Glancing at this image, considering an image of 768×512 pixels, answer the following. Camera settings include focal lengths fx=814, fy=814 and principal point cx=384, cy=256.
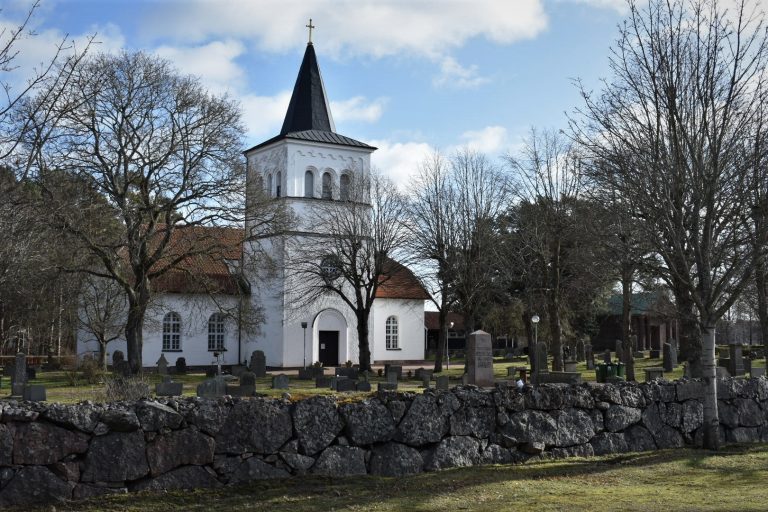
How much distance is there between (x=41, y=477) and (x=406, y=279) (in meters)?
42.7

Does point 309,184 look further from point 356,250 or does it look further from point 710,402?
point 710,402

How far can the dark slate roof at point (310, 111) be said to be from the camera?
4444cm

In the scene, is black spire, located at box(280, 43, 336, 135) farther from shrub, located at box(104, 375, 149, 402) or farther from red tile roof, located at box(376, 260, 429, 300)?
shrub, located at box(104, 375, 149, 402)

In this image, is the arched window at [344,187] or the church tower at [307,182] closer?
the arched window at [344,187]

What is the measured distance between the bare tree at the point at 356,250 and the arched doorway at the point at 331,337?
4.66 metres

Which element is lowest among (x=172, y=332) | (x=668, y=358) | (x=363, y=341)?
(x=668, y=358)

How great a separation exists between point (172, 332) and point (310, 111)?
561 inches

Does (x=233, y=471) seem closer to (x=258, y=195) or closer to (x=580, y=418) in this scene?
(x=580, y=418)

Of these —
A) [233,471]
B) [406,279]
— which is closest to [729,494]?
[233,471]

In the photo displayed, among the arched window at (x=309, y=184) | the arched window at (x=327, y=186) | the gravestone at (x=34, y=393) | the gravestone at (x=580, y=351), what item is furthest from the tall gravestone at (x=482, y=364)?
the gravestone at (x=580, y=351)

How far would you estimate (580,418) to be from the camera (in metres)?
12.1

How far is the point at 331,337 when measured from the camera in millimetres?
45562

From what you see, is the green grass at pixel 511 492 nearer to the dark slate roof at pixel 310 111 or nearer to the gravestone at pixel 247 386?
the gravestone at pixel 247 386

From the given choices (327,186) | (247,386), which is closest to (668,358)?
(327,186)
